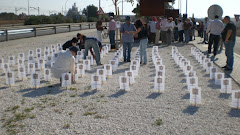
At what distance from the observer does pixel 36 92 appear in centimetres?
750

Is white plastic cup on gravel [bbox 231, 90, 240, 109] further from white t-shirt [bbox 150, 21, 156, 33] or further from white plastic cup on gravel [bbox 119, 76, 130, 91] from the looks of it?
white t-shirt [bbox 150, 21, 156, 33]

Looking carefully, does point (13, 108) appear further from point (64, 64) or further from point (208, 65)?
point (208, 65)

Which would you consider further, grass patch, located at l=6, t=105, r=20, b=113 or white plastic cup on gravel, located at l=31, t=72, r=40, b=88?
white plastic cup on gravel, located at l=31, t=72, r=40, b=88

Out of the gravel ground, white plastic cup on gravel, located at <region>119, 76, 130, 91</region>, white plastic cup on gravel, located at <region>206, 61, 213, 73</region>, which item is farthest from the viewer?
white plastic cup on gravel, located at <region>206, 61, 213, 73</region>

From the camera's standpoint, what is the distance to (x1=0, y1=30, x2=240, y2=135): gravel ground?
16.6 ft

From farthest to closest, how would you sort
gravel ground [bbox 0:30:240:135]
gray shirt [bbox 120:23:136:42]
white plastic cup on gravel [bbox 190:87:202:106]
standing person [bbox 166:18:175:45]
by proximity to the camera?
standing person [bbox 166:18:175:45] < gray shirt [bbox 120:23:136:42] < white plastic cup on gravel [bbox 190:87:202:106] < gravel ground [bbox 0:30:240:135]

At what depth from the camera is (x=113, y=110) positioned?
6.04 m

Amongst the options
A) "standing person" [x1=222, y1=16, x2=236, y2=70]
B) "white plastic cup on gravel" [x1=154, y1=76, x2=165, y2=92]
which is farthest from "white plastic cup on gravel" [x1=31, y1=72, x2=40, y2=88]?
"standing person" [x1=222, y1=16, x2=236, y2=70]

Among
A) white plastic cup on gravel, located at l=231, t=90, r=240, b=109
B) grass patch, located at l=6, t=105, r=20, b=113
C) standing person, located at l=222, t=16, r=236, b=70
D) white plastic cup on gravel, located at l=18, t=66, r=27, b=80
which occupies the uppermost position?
standing person, located at l=222, t=16, r=236, b=70

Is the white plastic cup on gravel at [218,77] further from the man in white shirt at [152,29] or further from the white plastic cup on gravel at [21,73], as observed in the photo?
the man in white shirt at [152,29]

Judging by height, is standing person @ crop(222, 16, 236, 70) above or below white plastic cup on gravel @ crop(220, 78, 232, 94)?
above

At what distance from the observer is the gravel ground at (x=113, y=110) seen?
5066mm

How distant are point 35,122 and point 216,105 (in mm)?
3519

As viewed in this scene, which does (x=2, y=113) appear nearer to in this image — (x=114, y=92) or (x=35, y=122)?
(x=35, y=122)
